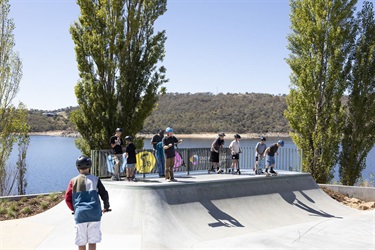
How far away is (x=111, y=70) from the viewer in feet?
59.3

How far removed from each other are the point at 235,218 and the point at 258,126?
10963cm

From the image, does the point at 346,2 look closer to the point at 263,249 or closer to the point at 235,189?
the point at 235,189

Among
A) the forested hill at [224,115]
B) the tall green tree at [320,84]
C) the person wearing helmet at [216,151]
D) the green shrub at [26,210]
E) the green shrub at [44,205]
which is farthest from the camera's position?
the forested hill at [224,115]

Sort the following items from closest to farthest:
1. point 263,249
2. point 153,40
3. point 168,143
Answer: point 263,249, point 168,143, point 153,40

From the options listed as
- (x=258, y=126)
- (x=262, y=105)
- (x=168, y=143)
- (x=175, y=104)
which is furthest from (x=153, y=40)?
(x=175, y=104)

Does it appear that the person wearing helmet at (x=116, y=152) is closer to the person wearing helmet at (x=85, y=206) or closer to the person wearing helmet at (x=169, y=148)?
the person wearing helmet at (x=169, y=148)

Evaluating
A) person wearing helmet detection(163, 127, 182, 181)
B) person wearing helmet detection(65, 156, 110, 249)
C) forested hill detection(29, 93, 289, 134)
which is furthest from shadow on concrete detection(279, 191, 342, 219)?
forested hill detection(29, 93, 289, 134)

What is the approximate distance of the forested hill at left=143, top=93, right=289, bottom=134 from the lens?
401 ft

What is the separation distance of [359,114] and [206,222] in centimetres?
1460

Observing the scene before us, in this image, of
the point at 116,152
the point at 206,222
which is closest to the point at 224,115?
the point at 116,152

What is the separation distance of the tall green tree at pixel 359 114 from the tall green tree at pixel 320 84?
927mm

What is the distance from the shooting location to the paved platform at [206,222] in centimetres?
1042

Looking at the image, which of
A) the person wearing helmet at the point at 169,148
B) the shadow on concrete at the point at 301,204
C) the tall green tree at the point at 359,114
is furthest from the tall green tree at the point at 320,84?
the person wearing helmet at the point at 169,148

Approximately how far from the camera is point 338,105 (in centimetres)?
2231
